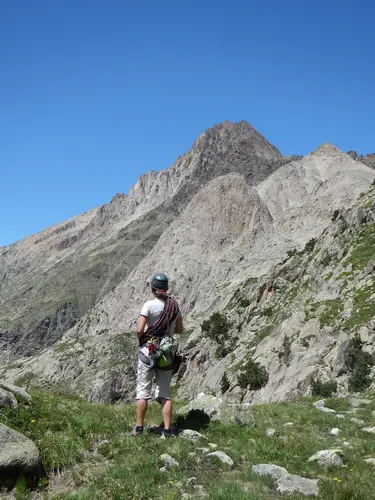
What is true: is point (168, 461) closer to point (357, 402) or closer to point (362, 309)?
point (357, 402)

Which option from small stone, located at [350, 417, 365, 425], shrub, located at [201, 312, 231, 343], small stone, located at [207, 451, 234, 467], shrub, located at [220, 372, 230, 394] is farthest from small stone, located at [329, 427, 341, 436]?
shrub, located at [201, 312, 231, 343]

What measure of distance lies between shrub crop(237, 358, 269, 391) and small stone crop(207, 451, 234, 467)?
22844 mm

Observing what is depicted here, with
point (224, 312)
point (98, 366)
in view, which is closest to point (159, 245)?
point (98, 366)

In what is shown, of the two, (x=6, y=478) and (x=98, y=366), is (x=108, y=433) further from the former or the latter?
(x=98, y=366)

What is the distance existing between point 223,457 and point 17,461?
134 inches

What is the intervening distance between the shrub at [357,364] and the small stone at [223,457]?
13.2 meters

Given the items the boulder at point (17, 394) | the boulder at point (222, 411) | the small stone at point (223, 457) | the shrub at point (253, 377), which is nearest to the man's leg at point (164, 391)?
the small stone at point (223, 457)

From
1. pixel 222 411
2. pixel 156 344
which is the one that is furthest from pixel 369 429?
pixel 156 344

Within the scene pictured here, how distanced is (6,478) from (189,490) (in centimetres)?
270

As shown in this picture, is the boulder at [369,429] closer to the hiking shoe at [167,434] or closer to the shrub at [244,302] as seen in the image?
the hiking shoe at [167,434]

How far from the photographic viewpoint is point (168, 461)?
7457mm

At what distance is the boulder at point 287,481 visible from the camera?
6.64 metres

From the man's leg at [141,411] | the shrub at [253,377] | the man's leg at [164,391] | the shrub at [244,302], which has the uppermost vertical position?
the shrub at [244,302]

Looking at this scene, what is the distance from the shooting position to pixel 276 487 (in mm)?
6793
